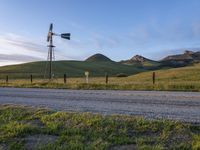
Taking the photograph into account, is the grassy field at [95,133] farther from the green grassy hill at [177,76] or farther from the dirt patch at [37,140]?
the green grassy hill at [177,76]

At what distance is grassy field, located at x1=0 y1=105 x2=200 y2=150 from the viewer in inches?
271

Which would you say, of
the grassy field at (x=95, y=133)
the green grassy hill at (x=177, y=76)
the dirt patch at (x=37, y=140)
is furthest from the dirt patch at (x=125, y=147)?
the green grassy hill at (x=177, y=76)

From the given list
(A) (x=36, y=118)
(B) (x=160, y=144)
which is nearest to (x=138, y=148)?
(B) (x=160, y=144)

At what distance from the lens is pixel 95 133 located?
761 cm

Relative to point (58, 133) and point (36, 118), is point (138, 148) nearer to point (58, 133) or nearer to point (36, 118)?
point (58, 133)

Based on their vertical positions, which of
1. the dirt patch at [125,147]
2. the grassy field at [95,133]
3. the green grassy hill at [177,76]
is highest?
the green grassy hill at [177,76]

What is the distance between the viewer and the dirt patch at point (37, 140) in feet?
23.4

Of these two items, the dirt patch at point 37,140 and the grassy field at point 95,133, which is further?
the dirt patch at point 37,140

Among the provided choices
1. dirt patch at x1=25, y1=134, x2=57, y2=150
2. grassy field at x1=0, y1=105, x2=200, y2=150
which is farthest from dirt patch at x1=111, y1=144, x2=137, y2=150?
dirt patch at x1=25, y1=134, x2=57, y2=150

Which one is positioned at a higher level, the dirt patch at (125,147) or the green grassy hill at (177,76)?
the green grassy hill at (177,76)

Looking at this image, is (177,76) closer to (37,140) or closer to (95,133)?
(95,133)

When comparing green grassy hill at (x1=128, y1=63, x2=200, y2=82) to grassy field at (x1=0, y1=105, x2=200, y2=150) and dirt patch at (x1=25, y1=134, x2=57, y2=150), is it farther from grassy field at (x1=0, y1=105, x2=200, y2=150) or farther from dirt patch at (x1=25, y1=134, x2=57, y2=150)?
dirt patch at (x1=25, y1=134, x2=57, y2=150)

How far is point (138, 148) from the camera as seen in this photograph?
21.6 feet

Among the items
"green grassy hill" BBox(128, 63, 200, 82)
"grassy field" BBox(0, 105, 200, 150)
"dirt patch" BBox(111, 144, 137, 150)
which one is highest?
"green grassy hill" BBox(128, 63, 200, 82)
